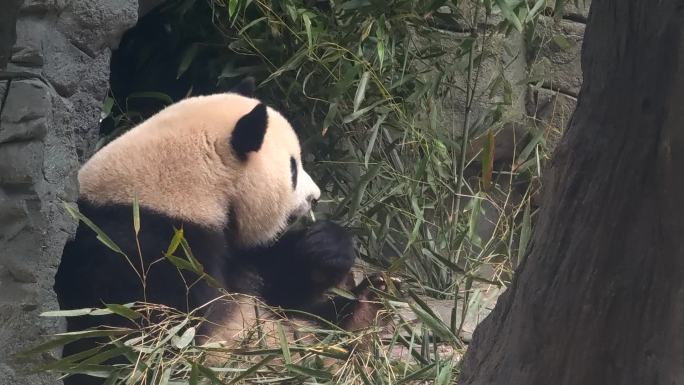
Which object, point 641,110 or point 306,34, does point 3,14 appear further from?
point 306,34

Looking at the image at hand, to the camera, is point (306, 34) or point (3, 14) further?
point (306, 34)

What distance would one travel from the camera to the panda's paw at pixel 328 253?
3166 mm

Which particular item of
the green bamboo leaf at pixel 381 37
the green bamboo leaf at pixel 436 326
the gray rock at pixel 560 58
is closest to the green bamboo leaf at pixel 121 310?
the green bamboo leaf at pixel 436 326

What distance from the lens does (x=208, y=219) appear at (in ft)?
9.26

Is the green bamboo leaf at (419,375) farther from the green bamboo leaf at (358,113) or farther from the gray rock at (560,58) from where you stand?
the gray rock at (560,58)

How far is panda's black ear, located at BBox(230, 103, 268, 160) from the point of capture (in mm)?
2873

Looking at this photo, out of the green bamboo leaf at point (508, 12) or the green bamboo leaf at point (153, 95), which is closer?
the green bamboo leaf at point (508, 12)

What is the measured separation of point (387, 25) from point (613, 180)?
207cm

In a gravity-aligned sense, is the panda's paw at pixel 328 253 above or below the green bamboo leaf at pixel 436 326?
below

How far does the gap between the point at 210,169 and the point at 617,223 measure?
1538mm

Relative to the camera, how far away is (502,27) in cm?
357

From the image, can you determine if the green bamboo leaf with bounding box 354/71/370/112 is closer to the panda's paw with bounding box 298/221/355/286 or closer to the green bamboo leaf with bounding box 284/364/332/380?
the panda's paw with bounding box 298/221/355/286

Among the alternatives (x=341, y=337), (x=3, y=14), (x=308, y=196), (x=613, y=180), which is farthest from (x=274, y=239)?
(x=613, y=180)

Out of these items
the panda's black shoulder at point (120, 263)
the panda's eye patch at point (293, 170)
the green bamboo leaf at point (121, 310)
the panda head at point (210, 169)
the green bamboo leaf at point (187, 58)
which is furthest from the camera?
the green bamboo leaf at point (187, 58)
